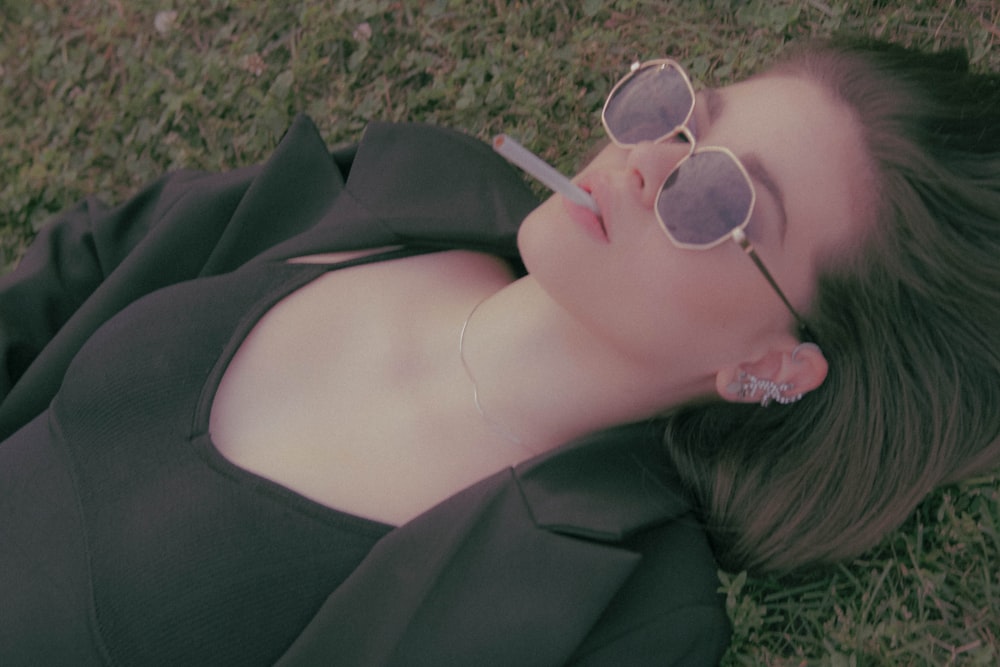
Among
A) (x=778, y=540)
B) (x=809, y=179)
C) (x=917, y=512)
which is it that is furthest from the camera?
(x=917, y=512)

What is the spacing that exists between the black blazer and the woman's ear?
14.2 inches

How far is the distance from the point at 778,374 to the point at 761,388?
0.06m

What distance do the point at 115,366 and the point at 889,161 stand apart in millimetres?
1897

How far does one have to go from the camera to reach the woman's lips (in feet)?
6.04

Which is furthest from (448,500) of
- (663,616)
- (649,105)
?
(649,105)

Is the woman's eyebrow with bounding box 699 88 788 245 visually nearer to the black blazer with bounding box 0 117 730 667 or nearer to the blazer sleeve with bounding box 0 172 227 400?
the black blazer with bounding box 0 117 730 667

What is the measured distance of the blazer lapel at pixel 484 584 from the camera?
2.00 m

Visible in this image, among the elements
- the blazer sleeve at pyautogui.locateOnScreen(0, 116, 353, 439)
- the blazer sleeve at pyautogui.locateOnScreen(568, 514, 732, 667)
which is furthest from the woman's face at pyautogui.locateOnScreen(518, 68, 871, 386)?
the blazer sleeve at pyautogui.locateOnScreen(0, 116, 353, 439)

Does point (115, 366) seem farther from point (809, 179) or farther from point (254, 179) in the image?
point (809, 179)

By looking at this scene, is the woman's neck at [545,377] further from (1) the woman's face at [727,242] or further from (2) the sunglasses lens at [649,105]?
(2) the sunglasses lens at [649,105]

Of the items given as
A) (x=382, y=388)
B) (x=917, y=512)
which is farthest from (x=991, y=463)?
(x=382, y=388)

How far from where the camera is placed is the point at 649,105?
6.28ft

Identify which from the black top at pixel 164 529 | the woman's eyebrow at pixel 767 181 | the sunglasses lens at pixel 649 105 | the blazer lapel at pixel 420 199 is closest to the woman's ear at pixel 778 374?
the woman's eyebrow at pixel 767 181

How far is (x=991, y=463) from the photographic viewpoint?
7.02 ft
